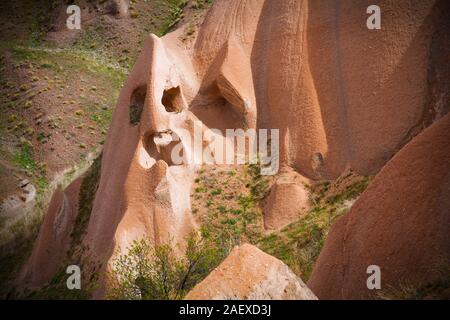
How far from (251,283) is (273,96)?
43.7 feet

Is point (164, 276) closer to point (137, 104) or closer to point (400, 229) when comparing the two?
point (400, 229)

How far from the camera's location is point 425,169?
9.51 m

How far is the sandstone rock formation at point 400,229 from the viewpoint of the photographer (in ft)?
28.8

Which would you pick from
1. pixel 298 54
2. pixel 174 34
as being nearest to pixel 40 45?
pixel 174 34

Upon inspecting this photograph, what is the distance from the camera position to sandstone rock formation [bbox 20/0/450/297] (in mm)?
17656

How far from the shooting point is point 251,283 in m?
8.41

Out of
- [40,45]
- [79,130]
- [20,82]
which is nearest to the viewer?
[79,130]

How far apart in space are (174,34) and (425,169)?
1694 cm

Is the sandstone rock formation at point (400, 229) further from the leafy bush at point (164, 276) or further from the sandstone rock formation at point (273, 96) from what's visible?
the sandstone rock formation at point (273, 96)

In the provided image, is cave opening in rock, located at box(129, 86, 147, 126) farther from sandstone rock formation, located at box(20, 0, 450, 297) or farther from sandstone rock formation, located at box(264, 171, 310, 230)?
sandstone rock formation, located at box(264, 171, 310, 230)

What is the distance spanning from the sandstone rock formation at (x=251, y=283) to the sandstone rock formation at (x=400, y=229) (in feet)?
5.74

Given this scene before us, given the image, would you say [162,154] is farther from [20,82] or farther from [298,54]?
[20,82]

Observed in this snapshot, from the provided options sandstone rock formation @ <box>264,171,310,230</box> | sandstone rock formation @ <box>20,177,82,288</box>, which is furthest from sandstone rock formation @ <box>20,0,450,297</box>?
sandstone rock formation @ <box>264,171,310,230</box>
